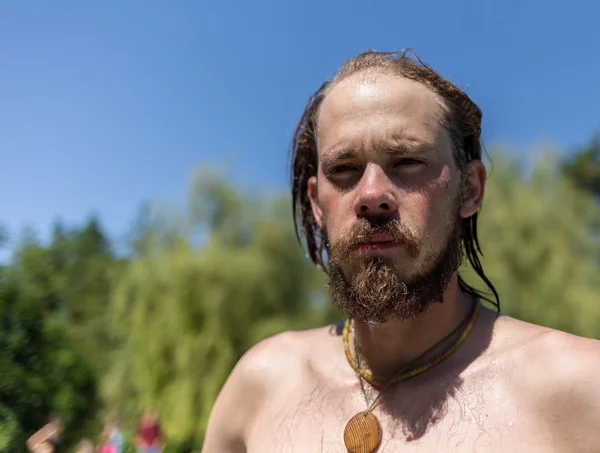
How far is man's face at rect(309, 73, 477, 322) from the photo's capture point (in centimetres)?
133

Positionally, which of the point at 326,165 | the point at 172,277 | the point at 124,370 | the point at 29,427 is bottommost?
the point at 124,370

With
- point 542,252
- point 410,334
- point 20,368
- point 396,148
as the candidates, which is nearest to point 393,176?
point 396,148

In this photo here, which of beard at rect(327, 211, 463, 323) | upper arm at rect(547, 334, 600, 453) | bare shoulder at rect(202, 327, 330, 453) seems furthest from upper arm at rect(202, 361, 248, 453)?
upper arm at rect(547, 334, 600, 453)

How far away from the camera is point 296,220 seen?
1.93 m

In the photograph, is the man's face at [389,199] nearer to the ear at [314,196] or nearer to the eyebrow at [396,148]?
the eyebrow at [396,148]

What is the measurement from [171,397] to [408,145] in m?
10.3

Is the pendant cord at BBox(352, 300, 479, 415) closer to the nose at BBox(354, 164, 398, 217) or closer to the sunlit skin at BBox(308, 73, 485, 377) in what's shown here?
the sunlit skin at BBox(308, 73, 485, 377)

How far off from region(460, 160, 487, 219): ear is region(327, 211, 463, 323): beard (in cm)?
12

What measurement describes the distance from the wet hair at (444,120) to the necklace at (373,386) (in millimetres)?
161

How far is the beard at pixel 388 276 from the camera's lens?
4.34 feet

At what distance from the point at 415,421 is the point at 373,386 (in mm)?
189

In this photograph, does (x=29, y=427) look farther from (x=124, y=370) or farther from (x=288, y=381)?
(x=124, y=370)

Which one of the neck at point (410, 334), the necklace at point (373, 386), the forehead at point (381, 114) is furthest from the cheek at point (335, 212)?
the necklace at point (373, 386)


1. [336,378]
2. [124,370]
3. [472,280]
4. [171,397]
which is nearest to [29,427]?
[336,378]
